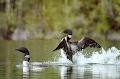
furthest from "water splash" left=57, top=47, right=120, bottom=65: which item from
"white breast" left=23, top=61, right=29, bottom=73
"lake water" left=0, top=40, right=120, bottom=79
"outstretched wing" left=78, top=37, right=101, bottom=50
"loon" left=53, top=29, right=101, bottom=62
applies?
"white breast" left=23, top=61, right=29, bottom=73

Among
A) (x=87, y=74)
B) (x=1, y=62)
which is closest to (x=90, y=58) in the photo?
(x=1, y=62)

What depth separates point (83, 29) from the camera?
6481cm

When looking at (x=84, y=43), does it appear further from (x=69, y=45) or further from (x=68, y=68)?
(x=68, y=68)

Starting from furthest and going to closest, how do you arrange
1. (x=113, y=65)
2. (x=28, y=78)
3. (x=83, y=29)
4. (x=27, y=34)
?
(x=27, y=34), (x=83, y=29), (x=113, y=65), (x=28, y=78)

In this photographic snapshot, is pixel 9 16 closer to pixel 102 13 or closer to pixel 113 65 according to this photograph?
pixel 102 13

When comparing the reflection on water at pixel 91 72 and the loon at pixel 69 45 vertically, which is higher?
the loon at pixel 69 45

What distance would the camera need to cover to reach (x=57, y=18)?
6800cm

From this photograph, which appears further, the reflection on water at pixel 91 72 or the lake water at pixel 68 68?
the lake water at pixel 68 68

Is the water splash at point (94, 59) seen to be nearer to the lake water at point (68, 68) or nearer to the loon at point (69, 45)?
the lake water at point (68, 68)

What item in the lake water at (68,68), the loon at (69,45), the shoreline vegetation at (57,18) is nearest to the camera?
the lake water at (68,68)

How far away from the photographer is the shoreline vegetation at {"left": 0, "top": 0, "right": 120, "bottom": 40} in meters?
65.0

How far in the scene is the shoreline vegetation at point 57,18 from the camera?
65.0 meters

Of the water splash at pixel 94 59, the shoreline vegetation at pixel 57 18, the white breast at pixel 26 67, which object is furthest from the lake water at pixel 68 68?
the shoreline vegetation at pixel 57 18

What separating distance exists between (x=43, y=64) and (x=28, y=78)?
5.88 metres
